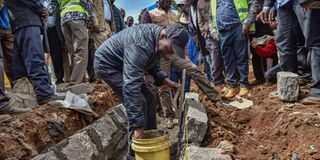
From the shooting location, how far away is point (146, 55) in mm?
3383

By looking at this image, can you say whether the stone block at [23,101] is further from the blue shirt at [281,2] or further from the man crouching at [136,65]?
the blue shirt at [281,2]

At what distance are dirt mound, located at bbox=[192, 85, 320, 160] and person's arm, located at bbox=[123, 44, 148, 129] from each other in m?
0.84

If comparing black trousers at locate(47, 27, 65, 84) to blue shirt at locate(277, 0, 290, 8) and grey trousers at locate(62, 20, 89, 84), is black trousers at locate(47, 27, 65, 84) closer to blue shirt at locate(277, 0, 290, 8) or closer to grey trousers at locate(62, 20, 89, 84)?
grey trousers at locate(62, 20, 89, 84)

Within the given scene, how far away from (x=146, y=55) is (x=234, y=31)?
2.27 meters

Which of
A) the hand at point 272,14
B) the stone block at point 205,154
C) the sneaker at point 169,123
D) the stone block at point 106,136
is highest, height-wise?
the hand at point 272,14

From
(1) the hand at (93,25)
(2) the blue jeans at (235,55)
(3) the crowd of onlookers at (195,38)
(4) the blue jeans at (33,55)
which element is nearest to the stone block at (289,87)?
(3) the crowd of onlookers at (195,38)

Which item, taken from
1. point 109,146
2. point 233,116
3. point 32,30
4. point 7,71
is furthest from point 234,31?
point 7,71

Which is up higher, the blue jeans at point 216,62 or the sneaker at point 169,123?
the blue jeans at point 216,62

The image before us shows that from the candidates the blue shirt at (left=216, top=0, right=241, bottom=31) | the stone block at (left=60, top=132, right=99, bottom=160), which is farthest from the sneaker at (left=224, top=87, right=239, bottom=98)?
the stone block at (left=60, top=132, right=99, bottom=160)

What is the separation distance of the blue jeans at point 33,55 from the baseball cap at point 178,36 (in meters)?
1.63

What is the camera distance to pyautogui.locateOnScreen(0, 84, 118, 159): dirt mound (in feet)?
11.1

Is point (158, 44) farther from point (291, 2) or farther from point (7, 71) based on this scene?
point (7, 71)

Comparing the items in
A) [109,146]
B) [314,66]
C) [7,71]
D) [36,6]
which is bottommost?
[109,146]

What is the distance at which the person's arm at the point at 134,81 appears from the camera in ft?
10.9
